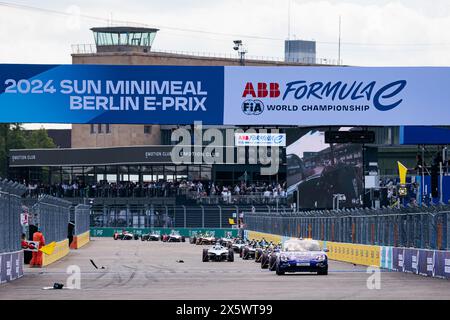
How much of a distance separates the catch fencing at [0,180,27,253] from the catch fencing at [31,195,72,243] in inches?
368

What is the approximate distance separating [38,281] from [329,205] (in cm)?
4138

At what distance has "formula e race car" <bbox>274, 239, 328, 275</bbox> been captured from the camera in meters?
39.0

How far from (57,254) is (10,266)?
1959cm

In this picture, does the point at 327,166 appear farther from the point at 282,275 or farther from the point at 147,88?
the point at 282,275

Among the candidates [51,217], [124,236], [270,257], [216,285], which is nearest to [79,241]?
[124,236]

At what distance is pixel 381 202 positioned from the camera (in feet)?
247

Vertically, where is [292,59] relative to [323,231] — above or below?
above

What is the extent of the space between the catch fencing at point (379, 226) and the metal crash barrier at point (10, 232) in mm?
11531

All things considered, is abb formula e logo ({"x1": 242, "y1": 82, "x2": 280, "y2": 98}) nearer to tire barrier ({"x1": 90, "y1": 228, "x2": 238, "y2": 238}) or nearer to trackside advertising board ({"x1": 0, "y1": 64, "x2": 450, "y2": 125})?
trackside advertising board ({"x1": 0, "y1": 64, "x2": 450, "y2": 125})

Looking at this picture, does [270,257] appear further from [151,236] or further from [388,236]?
[151,236]

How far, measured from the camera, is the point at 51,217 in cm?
5419

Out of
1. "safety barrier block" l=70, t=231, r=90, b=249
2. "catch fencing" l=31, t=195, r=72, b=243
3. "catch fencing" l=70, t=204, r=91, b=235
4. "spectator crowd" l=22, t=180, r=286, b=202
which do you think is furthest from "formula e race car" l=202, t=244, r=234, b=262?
"spectator crowd" l=22, t=180, r=286, b=202

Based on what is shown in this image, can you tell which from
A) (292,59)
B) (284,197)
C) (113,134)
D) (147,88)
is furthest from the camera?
(292,59)
